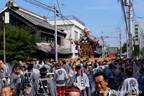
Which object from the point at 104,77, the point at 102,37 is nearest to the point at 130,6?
the point at 104,77

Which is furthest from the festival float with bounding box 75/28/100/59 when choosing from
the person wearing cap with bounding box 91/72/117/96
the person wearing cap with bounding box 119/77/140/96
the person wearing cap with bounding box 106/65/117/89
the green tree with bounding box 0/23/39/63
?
the person wearing cap with bounding box 91/72/117/96

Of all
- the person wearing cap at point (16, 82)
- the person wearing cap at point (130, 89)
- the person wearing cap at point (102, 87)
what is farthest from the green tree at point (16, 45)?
the person wearing cap at point (102, 87)

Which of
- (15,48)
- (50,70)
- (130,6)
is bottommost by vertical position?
(50,70)

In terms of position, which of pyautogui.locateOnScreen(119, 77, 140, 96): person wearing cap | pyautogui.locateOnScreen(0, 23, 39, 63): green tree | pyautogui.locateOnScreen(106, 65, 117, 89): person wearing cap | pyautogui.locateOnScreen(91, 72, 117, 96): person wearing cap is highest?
pyautogui.locateOnScreen(0, 23, 39, 63): green tree

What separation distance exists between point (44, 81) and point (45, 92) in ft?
1.05

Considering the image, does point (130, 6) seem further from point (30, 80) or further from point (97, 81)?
point (97, 81)

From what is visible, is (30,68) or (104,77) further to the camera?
(30,68)

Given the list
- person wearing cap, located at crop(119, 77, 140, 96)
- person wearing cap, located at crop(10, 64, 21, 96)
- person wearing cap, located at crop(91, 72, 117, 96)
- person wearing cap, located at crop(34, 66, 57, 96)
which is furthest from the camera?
person wearing cap, located at crop(10, 64, 21, 96)

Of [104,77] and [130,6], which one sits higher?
[130,6]

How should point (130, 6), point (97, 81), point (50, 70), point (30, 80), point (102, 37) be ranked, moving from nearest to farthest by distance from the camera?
point (97, 81), point (30, 80), point (50, 70), point (130, 6), point (102, 37)

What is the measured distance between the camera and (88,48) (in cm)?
2845

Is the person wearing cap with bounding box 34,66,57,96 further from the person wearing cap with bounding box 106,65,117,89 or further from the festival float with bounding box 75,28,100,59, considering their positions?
the festival float with bounding box 75,28,100,59

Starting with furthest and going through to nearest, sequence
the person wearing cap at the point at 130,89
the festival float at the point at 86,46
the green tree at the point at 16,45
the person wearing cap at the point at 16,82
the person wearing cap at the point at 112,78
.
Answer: the festival float at the point at 86,46 < the green tree at the point at 16,45 < the person wearing cap at the point at 112,78 < the person wearing cap at the point at 16,82 < the person wearing cap at the point at 130,89

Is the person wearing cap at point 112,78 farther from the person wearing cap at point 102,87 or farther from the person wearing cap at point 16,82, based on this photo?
the person wearing cap at point 102,87
